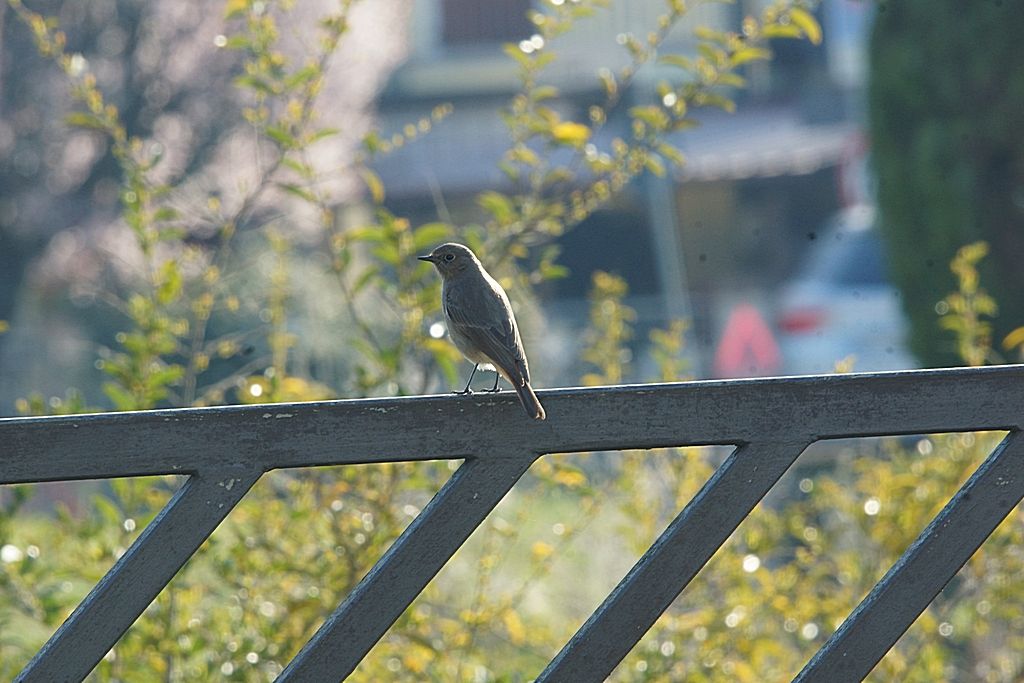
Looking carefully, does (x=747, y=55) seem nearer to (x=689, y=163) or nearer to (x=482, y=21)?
(x=689, y=163)

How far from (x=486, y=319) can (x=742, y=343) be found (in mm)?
11560

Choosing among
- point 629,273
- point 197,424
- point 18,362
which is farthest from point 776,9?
point 629,273

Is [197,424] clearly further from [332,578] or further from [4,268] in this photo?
[4,268]

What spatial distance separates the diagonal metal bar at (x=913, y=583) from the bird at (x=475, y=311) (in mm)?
1077

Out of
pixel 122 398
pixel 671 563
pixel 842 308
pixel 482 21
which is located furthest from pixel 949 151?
pixel 482 21

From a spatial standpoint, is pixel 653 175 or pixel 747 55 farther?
A: pixel 653 175

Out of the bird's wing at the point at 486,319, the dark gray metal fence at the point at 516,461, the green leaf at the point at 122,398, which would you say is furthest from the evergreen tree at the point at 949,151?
the dark gray metal fence at the point at 516,461

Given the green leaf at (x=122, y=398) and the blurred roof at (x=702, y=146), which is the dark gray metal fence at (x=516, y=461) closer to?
the green leaf at (x=122, y=398)

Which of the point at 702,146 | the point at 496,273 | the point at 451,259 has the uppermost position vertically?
the point at 451,259

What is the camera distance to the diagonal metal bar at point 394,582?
166 cm

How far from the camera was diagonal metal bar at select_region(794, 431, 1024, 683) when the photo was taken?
5.73 ft

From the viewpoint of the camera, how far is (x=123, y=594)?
1617 millimetres

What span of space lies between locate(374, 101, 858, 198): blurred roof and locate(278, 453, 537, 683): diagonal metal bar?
56.6ft

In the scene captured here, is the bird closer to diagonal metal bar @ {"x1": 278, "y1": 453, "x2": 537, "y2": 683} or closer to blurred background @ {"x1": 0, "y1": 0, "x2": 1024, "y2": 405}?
blurred background @ {"x1": 0, "y1": 0, "x2": 1024, "y2": 405}
